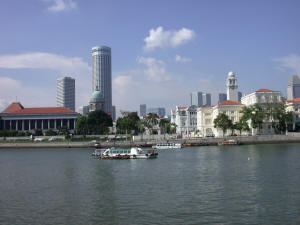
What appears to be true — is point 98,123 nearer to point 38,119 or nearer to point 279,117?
point 38,119

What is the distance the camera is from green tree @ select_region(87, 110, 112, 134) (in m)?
155

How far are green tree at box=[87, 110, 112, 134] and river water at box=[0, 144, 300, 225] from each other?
104m

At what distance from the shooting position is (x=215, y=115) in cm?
13662

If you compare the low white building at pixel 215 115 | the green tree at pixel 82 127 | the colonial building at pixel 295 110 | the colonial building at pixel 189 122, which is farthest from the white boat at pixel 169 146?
the colonial building at pixel 189 122

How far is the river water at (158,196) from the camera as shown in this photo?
26.4m

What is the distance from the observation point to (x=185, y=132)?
17075 centimetres

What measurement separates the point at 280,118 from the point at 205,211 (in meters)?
90.8

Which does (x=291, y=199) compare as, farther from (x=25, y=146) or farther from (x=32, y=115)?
(x=32, y=115)

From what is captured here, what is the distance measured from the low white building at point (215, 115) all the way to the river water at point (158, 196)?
80.3 m

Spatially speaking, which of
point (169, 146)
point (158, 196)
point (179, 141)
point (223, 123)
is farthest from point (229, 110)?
point (158, 196)

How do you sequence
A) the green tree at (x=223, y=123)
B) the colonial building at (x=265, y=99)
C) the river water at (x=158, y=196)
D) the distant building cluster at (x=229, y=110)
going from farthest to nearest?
the distant building cluster at (x=229, y=110), the colonial building at (x=265, y=99), the green tree at (x=223, y=123), the river water at (x=158, y=196)

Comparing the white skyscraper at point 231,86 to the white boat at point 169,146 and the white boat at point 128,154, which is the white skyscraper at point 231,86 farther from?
the white boat at point 128,154

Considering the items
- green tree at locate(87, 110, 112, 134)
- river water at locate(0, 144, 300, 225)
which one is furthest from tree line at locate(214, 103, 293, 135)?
river water at locate(0, 144, 300, 225)

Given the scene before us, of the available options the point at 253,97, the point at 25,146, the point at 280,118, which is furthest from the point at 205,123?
the point at 25,146
